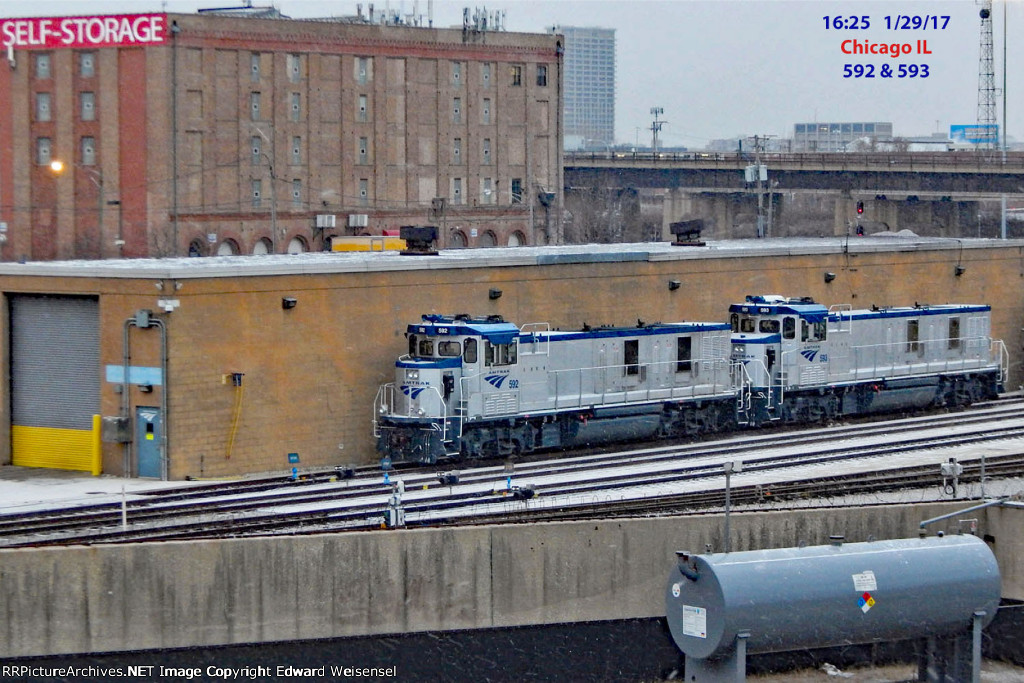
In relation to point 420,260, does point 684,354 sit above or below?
below

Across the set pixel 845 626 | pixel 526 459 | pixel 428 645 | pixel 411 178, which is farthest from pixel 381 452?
pixel 411 178

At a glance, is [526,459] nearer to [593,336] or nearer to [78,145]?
[593,336]

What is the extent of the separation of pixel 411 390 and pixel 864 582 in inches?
580

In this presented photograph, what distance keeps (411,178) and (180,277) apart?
2323 inches

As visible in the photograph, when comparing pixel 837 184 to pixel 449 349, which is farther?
pixel 837 184

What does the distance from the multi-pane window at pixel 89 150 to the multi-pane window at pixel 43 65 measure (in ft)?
13.6

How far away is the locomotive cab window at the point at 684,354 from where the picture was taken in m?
39.1

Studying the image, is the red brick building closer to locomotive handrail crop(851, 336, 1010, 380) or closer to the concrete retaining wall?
locomotive handrail crop(851, 336, 1010, 380)

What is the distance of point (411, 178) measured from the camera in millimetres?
90438

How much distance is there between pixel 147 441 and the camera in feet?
106

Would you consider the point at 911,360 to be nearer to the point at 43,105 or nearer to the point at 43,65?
the point at 43,105

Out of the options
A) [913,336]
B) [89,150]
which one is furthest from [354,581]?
[89,150]

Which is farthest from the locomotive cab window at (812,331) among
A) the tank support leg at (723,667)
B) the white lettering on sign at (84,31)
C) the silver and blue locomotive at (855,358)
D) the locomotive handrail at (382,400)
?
the white lettering on sign at (84,31)

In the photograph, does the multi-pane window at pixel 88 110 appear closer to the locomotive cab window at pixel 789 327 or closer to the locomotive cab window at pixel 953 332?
the locomotive cab window at pixel 789 327
